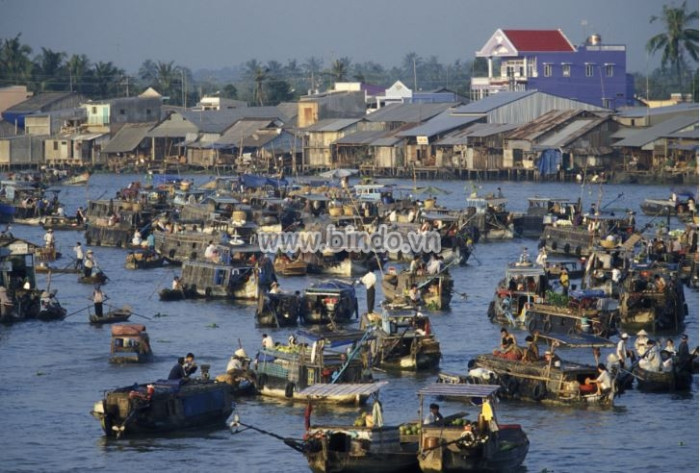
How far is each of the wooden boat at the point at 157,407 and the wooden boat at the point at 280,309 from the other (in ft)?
35.9

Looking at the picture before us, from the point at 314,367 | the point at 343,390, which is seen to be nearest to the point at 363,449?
the point at 343,390

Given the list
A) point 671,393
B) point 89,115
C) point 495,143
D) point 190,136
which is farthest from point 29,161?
point 671,393

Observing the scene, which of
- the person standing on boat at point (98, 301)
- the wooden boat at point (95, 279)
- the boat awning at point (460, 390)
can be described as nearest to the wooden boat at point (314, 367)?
the boat awning at point (460, 390)

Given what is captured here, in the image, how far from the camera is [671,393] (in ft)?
102

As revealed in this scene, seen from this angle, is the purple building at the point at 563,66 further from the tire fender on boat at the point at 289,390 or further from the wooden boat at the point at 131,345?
the tire fender on boat at the point at 289,390

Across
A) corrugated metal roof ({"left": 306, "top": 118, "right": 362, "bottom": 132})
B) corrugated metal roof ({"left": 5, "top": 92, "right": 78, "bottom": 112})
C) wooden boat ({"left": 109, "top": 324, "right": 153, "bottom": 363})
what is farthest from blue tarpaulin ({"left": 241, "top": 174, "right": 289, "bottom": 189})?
corrugated metal roof ({"left": 5, "top": 92, "right": 78, "bottom": 112})

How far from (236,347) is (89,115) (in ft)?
266

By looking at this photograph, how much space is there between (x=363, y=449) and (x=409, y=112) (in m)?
84.5

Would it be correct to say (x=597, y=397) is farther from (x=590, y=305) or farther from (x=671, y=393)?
(x=590, y=305)

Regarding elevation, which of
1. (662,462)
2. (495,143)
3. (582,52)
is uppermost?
(582,52)

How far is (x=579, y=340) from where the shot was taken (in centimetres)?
3262

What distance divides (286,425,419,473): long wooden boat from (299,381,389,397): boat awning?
321 centimetres

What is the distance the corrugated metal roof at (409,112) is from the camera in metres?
105

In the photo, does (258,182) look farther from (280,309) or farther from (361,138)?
(280,309)
